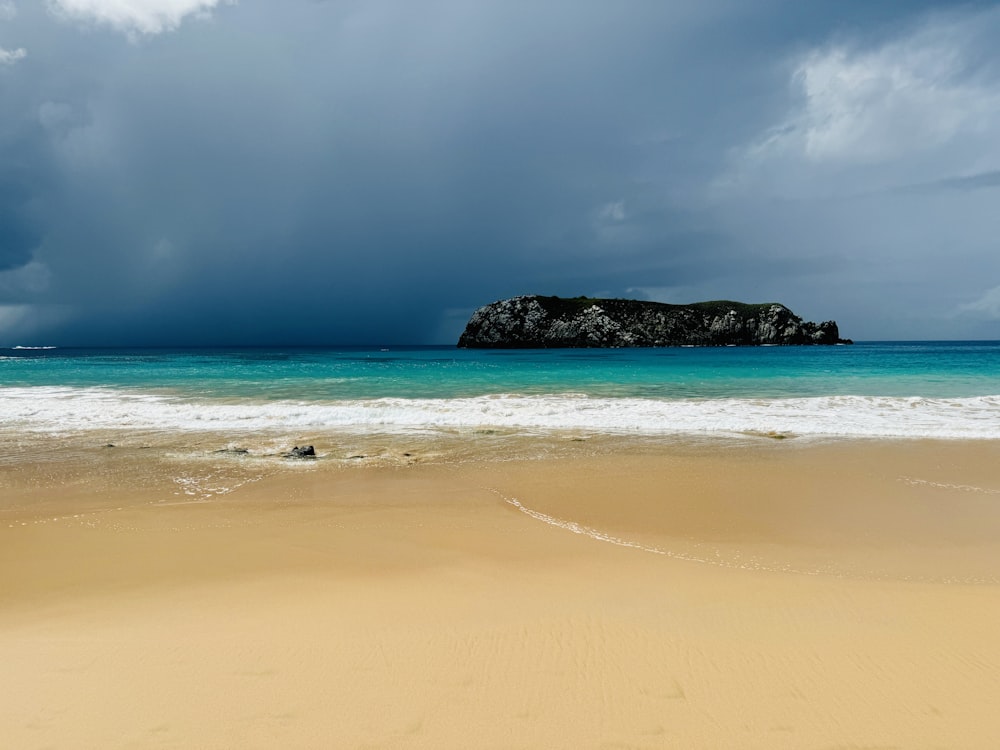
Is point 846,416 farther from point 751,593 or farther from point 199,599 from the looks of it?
point 199,599

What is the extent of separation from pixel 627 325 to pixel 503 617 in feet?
446

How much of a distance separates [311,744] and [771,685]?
2.57m

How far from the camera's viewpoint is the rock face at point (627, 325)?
134 metres

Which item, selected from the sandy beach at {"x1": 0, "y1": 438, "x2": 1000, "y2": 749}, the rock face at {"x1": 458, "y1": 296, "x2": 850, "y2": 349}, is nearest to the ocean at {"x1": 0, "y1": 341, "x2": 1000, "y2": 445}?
the sandy beach at {"x1": 0, "y1": 438, "x2": 1000, "y2": 749}

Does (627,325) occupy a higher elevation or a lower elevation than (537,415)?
higher

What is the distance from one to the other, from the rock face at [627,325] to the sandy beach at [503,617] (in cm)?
12775

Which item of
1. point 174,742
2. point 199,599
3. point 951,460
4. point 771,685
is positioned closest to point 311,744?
point 174,742

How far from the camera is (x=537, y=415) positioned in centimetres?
1628

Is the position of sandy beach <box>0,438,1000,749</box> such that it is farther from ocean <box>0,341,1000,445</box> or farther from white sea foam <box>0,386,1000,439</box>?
white sea foam <box>0,386,1000,439</box>

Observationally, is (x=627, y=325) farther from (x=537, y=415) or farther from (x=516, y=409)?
(x=537, y=415)

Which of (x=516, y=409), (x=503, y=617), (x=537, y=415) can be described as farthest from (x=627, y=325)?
(x=503, y=617)

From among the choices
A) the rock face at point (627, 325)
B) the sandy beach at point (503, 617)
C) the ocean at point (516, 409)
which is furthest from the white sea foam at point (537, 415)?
the rock face at point (627, 325)

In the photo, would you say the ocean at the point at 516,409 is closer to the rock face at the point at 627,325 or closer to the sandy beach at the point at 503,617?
the sandy beach at the point at 503,617

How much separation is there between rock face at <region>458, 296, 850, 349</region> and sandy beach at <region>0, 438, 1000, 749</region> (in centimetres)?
12775
